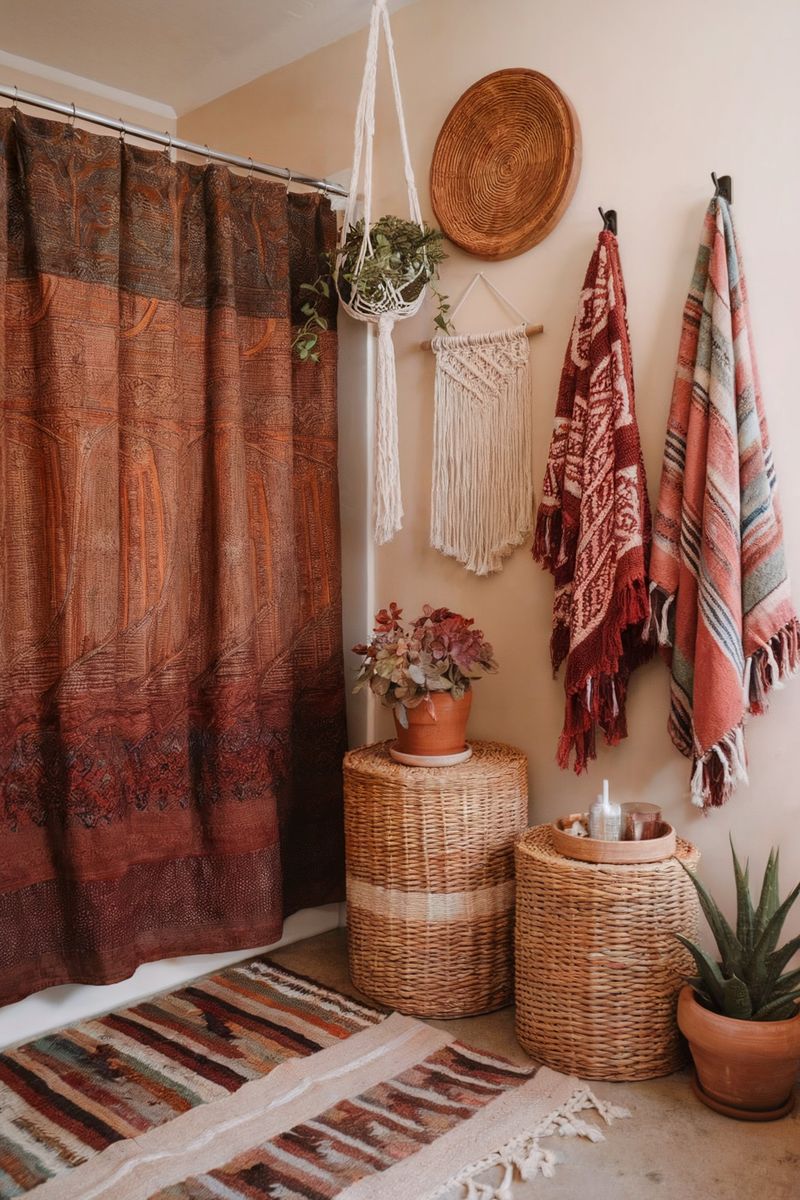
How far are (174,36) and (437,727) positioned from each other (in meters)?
2.05

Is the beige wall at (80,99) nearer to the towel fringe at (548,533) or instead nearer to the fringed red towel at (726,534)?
the towel fringe at (548,533)

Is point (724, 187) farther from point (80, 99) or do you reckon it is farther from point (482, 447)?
point (80, 99)

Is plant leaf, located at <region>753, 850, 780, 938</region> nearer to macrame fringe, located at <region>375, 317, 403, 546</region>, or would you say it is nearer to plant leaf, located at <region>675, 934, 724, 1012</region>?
plant leaf, located at <region>675, 934, 724, 1012</region>

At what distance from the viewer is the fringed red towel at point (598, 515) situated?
1992 mm

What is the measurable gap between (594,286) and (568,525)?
50 centimetres

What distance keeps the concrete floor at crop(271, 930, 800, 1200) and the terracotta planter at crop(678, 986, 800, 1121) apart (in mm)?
29

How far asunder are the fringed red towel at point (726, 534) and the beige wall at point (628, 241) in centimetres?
7

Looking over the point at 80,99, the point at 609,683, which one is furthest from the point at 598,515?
the point at 80,99

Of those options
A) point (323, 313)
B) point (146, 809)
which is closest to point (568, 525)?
point (323, 313)

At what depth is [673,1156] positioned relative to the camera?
165cm

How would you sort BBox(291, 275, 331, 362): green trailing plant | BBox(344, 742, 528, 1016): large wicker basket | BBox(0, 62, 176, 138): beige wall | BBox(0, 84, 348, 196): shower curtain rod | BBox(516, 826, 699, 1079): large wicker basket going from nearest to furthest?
BBox(516, 826, 699, 1079): large wicker basket, BBox(0, 84, 348, 196): shower curtain rod, BBox(344, 742, 528, 1016): large wicker basket, BBox(291, 275, 331, 362): green trailing plant, BBox(0, 62, 176, 138): beige wall

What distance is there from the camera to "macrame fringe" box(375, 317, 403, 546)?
2332mm

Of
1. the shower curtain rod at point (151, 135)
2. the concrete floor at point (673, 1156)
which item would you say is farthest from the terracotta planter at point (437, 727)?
the shower curtain rod at point (151, 135)

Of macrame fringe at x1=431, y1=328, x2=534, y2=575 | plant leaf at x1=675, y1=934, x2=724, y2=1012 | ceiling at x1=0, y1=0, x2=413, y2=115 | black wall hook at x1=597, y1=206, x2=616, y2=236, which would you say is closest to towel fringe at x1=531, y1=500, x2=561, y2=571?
macrame fringe at x1=431, y1=328, x2=534, y2=575
